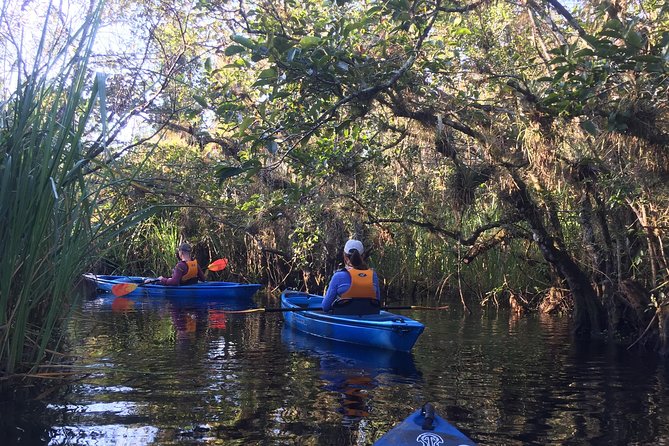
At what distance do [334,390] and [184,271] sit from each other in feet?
31.0

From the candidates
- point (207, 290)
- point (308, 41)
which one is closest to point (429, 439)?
point (308, 41)

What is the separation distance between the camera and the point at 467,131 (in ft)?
30.6

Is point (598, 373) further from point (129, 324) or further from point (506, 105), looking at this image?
point (129, 324)

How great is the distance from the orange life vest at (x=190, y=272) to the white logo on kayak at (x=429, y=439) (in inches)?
493

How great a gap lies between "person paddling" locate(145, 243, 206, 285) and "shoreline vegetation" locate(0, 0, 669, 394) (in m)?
1.24

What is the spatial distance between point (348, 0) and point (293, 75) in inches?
31.1

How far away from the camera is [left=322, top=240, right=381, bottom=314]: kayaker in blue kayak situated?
9.47 metres

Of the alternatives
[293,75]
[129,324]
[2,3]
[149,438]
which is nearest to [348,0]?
[293,75]

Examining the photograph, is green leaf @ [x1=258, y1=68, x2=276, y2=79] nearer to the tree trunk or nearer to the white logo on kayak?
the white logo on kayak

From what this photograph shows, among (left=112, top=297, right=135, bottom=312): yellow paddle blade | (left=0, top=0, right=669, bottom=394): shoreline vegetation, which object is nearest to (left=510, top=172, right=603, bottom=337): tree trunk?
(left=0, top=0, right=669, bottom=394): shoreline vegetation

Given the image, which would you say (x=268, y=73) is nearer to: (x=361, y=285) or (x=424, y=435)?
(x=424, y=435)

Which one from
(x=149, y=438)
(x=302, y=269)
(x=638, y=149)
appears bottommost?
(x=149, y=438)

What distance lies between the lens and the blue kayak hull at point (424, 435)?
12.2 ft

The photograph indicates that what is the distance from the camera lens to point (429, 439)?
3.71 meters
